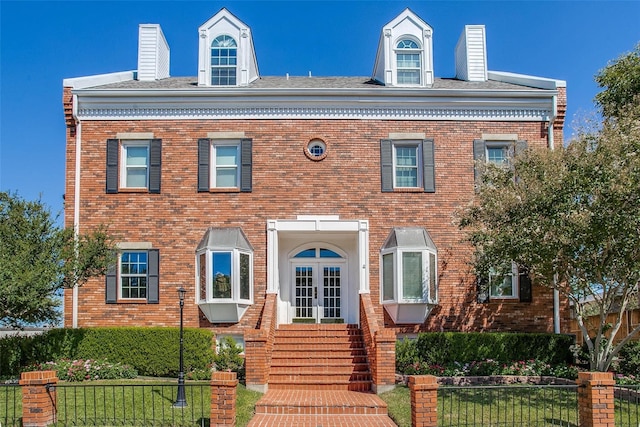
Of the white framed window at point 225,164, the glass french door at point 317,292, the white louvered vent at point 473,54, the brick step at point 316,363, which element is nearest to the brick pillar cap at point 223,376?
the brick step at point 316,363

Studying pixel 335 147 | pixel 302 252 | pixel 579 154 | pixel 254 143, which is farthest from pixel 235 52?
pixel 579 154

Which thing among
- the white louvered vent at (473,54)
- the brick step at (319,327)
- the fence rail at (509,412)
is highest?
the white louvered vent at (473,54)

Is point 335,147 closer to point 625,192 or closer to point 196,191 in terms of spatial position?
point 196,191

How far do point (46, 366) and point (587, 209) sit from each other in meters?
12.1

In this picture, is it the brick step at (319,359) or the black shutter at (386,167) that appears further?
the black shutter at (386,167)

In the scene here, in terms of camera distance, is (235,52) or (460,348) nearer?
(460,348)

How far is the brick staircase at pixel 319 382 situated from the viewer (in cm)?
1105

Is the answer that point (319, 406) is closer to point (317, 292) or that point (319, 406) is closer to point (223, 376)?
point (223, 376)

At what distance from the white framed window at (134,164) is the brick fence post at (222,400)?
26.9 ft

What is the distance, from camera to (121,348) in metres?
15.1

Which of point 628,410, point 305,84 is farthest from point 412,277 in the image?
point 305,84

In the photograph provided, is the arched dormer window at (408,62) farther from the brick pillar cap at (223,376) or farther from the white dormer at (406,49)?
the brick pillar cap at (223,376)

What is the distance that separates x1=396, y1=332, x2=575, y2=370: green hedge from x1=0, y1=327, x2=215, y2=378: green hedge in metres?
4.92

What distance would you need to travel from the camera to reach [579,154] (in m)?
12.0
